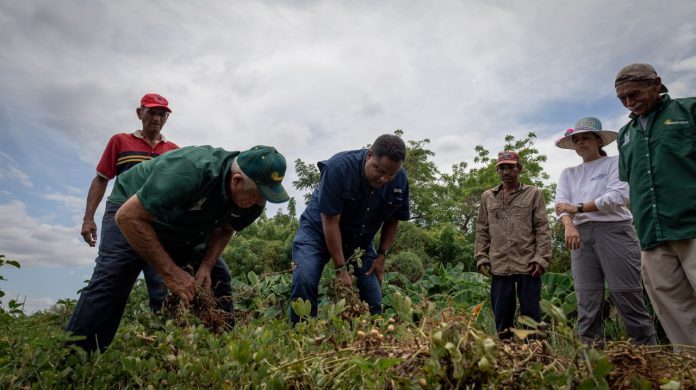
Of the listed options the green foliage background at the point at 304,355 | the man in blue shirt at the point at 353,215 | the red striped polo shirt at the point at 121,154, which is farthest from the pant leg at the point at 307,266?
the red striped polo shirt at the point at 121,154

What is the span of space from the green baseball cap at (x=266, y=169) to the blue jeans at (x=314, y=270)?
106cm

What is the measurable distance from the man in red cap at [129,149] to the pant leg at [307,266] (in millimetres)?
1873

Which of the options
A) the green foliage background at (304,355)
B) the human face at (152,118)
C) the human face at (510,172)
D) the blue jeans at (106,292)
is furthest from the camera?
the human face at (152,118)

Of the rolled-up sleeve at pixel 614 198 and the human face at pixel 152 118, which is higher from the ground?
the human face at pixel 152 118

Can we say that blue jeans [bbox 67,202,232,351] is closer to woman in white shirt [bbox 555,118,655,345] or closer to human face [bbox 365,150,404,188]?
human face [bbox 365,150,404,188]

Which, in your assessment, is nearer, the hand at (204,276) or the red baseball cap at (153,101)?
the hand at (204,276)

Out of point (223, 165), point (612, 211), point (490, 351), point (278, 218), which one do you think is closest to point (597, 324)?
point (612, 211)

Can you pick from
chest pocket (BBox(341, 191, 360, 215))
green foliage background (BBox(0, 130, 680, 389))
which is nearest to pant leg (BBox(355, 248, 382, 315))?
chest pocket (BBox(341, 191, 360, 215))

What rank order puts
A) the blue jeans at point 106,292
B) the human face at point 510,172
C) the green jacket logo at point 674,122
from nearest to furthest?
the blue jeans at point 106,292 < the green jacket logo at point 674,122 < the human face at point 510,172

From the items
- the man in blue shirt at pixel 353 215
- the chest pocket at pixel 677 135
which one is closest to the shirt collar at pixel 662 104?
the chest pocket at pixel 677 135

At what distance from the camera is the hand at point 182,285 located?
2.66 metres

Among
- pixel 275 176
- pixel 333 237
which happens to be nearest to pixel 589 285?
pixel 333 237

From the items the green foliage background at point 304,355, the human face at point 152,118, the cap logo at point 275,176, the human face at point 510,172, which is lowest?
the green foliage background at point 304,355

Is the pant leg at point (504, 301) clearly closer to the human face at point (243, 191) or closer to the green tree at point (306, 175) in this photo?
the human face at point (243, 191)
